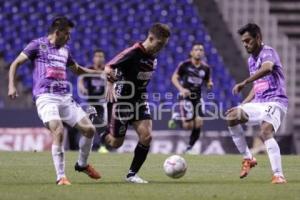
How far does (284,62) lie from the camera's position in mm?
22328

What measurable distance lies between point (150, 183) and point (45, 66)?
191 cm

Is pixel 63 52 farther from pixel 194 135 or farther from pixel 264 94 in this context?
pixel 194 135

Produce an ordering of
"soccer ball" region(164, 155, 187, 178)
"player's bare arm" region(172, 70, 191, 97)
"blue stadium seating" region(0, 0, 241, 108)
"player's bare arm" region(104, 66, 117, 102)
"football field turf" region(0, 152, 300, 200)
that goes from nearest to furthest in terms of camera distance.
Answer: "football field turf" region(0, 152, 300, 200)
"player's bare arm" region(104, 66, 117, 102)
"soccer ball" region(164, 155, 187, 178)
"player's bare arm" region(172, 70, 191, 97)
"blue stadium seating" region(0, 0, 241, 108)

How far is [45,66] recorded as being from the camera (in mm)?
9609

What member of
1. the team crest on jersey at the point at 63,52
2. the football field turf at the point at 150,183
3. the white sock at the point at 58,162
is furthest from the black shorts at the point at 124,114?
the white sock at the point at 58,162

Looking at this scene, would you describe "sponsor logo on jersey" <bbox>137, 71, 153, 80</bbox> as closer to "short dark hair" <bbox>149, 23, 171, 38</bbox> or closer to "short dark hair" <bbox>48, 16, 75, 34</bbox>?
"short dark hair" <bbox>149, 23, 171, 38</bbox>

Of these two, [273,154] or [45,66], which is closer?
[273,154]

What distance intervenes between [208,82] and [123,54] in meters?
7.93

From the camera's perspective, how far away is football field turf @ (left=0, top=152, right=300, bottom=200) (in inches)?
315

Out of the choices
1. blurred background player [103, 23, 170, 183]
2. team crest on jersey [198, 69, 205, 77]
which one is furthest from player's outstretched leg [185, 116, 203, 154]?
blurred background player [103, 23, 170, 183]

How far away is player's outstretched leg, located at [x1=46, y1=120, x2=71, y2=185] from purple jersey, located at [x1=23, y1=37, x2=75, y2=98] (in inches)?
19.3

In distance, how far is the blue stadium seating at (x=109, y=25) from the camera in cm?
2330

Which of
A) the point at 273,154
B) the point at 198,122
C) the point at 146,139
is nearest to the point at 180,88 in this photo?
the point at 198,122

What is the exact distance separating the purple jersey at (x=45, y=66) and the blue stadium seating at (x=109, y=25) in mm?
13152
